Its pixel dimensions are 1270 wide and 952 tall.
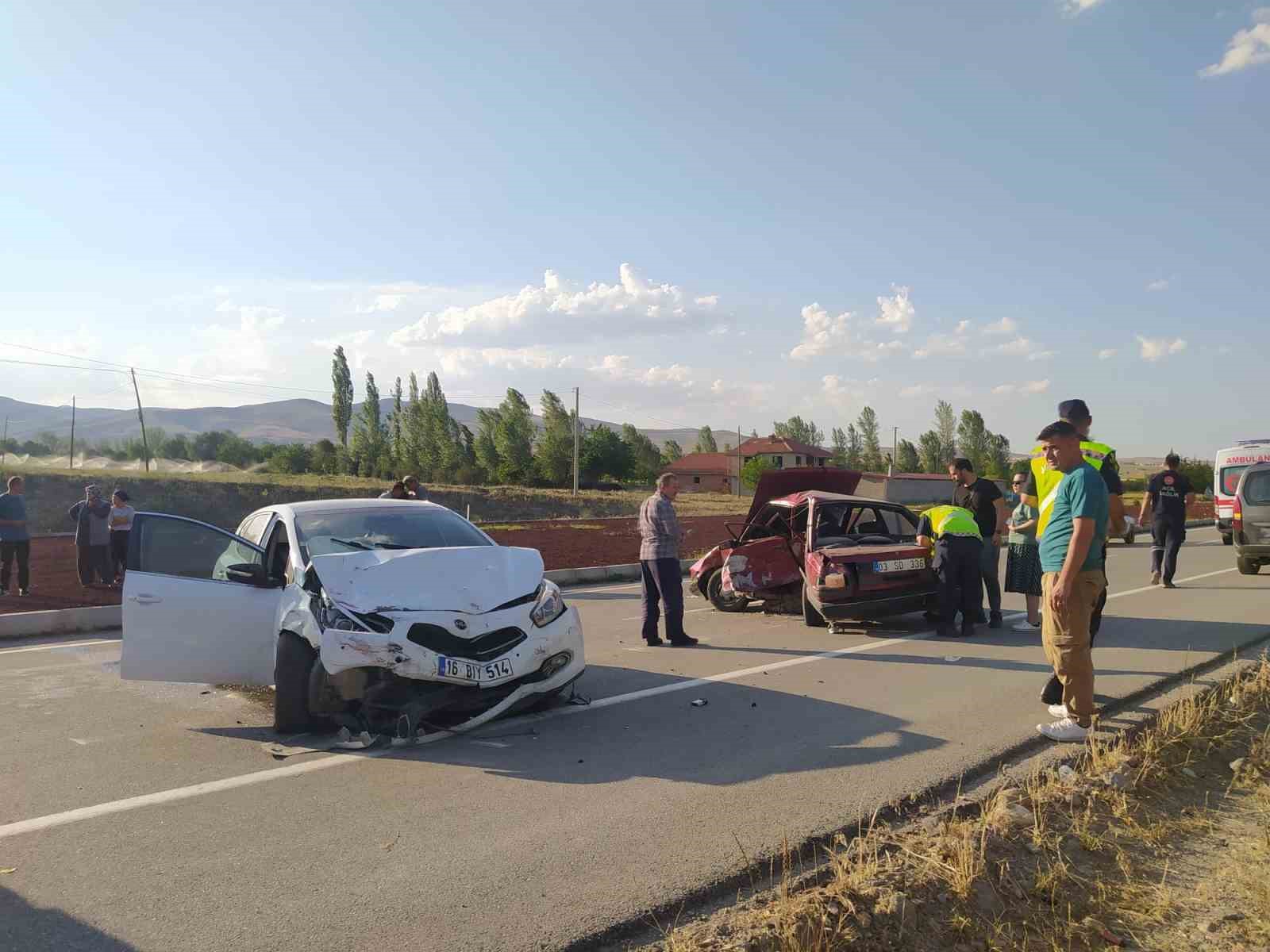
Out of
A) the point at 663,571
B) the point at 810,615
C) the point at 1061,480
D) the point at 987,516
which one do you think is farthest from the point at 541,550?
the point at 1061,480

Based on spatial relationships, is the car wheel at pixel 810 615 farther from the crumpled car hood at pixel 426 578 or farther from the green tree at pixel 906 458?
the green tree at pixel 906 458

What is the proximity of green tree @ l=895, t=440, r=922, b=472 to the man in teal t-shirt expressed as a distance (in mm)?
115264

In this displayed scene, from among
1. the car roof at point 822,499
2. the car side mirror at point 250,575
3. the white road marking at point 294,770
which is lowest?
the white road marking at point 294,770

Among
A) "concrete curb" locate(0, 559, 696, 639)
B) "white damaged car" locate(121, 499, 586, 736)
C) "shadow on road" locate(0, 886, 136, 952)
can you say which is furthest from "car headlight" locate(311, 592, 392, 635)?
"concrete curb" locate(0, 559, 696, 639)

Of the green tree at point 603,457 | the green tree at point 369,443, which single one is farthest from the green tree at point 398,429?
the green tree at point 603,457

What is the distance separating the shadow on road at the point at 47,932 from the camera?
3.44m

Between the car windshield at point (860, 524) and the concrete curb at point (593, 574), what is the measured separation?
221 inches

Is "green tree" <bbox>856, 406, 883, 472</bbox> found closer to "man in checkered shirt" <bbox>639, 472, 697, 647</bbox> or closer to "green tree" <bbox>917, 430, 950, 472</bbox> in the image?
"green tree" <bbox>917, 430, 950, 472</bbox>

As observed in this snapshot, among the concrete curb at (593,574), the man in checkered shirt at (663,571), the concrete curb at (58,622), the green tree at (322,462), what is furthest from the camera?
the green tree at (322,462)

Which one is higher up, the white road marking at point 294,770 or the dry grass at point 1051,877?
the dry grass at point 1051,877

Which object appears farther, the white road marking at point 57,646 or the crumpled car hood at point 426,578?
the white road marking at point 57,646

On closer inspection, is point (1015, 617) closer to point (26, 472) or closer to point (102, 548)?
point (102, 548)

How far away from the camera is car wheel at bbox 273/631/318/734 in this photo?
6148mm

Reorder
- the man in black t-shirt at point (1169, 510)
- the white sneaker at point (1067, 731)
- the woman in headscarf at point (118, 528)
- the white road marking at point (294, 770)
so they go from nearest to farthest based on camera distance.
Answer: the white road marking at point (294, 770), the white sneaker at point (1067, 731), the man in black t-shirt at point (1169, 510), the woman in headscarf at point (118, 528)
